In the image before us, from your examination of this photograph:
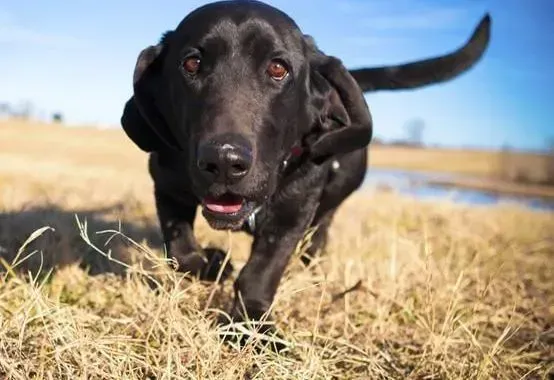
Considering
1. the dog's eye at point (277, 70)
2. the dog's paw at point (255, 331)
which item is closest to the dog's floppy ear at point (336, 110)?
the dog's eye at point (277, 70)

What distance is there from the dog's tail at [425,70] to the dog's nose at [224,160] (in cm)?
230

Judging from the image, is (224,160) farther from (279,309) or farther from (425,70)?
(425,70)

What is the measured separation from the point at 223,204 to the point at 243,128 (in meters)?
0.40

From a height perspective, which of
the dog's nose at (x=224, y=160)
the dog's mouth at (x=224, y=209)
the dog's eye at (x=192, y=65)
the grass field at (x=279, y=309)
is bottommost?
the grass field at (x=279, y=309)

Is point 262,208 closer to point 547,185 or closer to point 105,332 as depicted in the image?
point 105,332

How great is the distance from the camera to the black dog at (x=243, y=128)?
8.79 ft

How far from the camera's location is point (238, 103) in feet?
8.89

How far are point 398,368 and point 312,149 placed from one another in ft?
4.25

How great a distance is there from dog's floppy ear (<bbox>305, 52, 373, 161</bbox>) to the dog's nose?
92 cm

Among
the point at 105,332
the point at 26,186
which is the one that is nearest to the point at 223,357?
the point at 105,332

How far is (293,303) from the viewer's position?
3396 mm

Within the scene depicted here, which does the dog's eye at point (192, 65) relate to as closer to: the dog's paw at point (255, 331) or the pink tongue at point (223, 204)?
the pink tongue at point (223, 204)

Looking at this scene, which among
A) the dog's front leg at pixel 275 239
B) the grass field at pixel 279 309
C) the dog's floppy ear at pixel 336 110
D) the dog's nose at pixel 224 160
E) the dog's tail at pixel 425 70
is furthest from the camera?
the dog's tail at pixel 425 70

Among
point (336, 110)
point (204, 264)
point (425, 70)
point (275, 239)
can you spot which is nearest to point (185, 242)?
point (204, 264)
